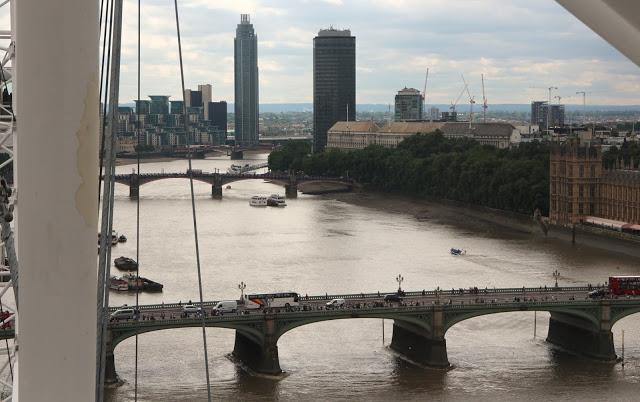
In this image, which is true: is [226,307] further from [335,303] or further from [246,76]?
[246,76]

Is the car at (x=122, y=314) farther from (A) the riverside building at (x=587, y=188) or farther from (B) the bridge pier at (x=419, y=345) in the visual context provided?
(A) the riverside building at (x=587, y=188)

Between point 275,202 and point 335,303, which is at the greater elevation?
point 335,303

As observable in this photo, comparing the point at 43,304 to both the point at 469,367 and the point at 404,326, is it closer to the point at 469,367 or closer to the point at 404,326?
the point at 469,367

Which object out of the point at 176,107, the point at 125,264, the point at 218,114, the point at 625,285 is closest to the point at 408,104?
the point at 176,107

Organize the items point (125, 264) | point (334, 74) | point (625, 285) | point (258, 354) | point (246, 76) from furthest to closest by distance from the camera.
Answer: point (246, 76)
point (334, 74)
point (125, 264)
point (625, 285)
point (258, 354)

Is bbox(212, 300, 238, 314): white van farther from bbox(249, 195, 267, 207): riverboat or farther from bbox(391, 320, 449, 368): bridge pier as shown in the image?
bbox(249, 195, 267, 207): riverboat

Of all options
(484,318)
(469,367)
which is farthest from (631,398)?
(484,318)

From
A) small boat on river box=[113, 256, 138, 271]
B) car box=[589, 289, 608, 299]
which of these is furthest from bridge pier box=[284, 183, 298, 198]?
car box=[589, 289, 608, 299]
